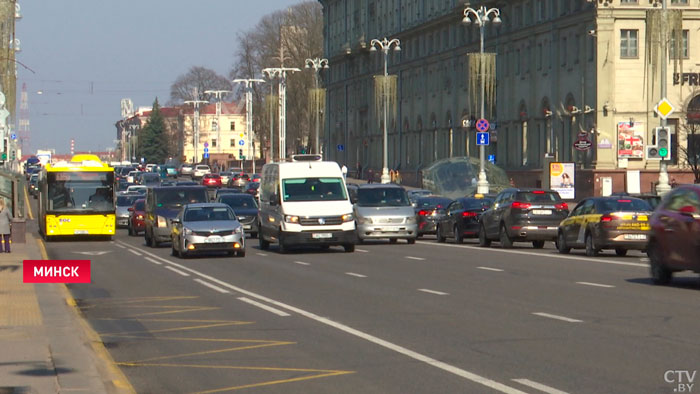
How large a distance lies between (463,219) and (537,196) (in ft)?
17.3

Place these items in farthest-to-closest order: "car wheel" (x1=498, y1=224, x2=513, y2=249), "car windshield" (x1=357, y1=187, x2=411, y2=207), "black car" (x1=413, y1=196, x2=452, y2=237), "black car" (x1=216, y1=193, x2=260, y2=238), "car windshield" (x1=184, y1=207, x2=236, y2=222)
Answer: "black car" (x1=216, y1=193, x2=260, y2=238) → "black car" (x1=413, y1=196, x2=452, y2=237) → "car windshield" (x1=357, y1=187, x2=411, y2=207) → "car wheel" (x1=498, y1=224, x2=513, y2=249) → "car windshield" (x1=184, y1=207, x2=236, y2=222)

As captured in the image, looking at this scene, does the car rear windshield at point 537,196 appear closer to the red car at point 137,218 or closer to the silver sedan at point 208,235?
the silver sedan at point 208,235

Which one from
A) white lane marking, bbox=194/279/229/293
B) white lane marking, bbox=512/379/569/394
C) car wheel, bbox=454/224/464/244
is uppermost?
white lane marking, bbox=512/379/569/394

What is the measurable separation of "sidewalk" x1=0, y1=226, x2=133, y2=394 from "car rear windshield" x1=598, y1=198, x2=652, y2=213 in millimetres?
14667

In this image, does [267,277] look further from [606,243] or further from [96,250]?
[96,250]

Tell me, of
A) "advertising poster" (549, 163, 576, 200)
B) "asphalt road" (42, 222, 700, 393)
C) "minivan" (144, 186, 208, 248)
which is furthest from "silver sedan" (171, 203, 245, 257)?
"advertising poster" (549, 163, 576, 200)

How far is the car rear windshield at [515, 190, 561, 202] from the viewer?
1430 inches

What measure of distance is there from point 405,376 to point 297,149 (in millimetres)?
124639

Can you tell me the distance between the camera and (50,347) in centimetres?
1343

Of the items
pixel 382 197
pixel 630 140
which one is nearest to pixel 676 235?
pixel 382 197

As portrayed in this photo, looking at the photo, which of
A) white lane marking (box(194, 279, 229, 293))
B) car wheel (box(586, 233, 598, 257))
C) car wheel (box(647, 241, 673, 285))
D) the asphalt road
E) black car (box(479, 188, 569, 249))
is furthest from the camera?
black car (box(479, 188, 569, 249))

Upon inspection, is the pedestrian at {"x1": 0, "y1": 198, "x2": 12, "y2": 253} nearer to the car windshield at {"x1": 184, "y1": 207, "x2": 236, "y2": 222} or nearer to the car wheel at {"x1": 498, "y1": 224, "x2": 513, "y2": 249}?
the car windshield at {"x1": 184, "y1": 207, "x2": 236, "y2": 222}

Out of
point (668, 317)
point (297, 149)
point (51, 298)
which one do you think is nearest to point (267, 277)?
point (51, 298)

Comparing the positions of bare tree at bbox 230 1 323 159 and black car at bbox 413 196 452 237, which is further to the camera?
bare tree at bbox 230 1 323 159
